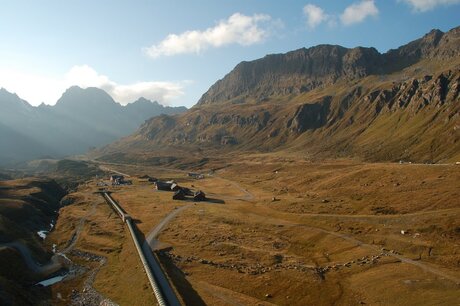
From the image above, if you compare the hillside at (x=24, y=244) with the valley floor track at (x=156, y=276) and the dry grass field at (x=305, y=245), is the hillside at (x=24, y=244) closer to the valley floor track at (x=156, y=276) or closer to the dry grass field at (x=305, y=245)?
the dry grass field at (x=305, y=245)

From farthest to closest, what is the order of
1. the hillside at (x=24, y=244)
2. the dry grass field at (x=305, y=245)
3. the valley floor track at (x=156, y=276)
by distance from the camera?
the hillside at (x=24, y=244) → the dry grass field at (x=305, y=245) → the valley floor track at (x=156, y=276)

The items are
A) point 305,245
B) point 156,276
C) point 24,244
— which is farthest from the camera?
point 24,244

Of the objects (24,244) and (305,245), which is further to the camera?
(24,244)

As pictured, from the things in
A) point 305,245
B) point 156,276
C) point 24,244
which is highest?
point 24,244

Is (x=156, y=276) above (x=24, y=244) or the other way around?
the other way around

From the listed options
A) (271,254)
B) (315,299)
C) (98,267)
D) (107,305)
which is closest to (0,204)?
(98,267)

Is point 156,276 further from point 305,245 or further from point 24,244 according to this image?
point 24,244

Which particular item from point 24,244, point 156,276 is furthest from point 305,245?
point 24,244

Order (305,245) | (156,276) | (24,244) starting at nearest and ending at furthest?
(156,276) < (305,245) < (24,244)

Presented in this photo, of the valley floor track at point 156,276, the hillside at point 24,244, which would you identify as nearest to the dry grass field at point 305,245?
the valley floor track at point 156,276

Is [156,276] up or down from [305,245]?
up

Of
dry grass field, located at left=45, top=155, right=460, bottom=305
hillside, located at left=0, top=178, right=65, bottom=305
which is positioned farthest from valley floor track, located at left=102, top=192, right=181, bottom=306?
hillside, located at left=0, top=178, right=65, bottom=305
